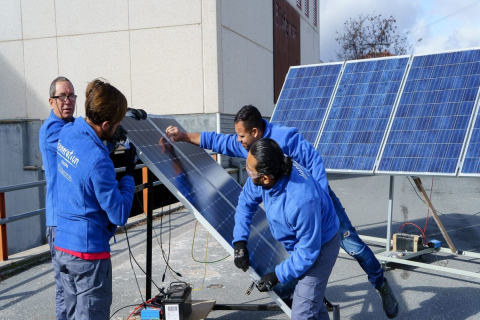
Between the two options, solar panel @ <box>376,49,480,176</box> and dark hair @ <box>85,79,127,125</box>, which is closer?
dark hair @ <box>85,79,127,125</box>

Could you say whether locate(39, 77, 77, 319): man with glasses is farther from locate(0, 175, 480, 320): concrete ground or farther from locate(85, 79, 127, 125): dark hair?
locate(0, 175, 480, 320): concrete ground

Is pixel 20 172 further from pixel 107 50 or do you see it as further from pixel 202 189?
pixel 202 189

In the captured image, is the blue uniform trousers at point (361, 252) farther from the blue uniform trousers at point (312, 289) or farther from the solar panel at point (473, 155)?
the solar panel at point (473, 155)

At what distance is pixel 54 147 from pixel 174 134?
3.63 feet

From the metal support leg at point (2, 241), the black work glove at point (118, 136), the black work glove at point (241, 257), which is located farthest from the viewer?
the metal support leg at point (2, 241)

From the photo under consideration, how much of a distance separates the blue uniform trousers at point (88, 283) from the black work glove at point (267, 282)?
1.04 meters

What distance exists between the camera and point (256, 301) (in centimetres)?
498

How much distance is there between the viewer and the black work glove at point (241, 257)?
315 centimetres

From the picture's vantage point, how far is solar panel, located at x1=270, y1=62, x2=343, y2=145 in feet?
24.1

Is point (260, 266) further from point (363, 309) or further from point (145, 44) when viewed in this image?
point (145, 44)

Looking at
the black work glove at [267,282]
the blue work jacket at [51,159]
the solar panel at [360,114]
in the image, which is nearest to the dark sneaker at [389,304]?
the black work glove at [267,282]

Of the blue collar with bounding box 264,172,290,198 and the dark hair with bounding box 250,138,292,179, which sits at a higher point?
the dark hair with bounding box 250,138,292,179

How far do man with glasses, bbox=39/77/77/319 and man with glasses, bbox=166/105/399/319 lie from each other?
0.94 m

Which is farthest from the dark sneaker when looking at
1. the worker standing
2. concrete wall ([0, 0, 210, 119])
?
concrete wall ([0, 0, 210, 119])
